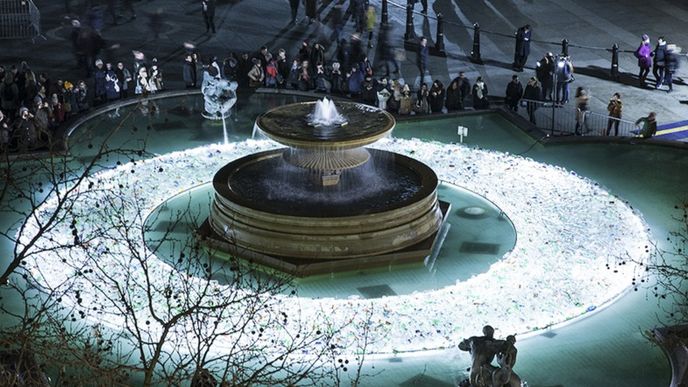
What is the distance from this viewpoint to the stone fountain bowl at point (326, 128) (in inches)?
944

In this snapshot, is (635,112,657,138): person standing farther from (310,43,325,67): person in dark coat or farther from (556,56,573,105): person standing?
(310,43,325,67): person in dark coat

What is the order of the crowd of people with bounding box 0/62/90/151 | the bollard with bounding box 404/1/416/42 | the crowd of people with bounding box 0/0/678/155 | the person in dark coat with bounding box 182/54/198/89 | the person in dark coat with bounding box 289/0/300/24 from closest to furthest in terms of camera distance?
the crowd of people with bounding box 0/62/90/151 < the crowd of people with bounding box 0/0/678/155 < the person in dark coat with bounding box 182/54/198/89 < the bollard with bounding box 404/1/416/42 < the person in dark coat with bounding box 289/0/300/24

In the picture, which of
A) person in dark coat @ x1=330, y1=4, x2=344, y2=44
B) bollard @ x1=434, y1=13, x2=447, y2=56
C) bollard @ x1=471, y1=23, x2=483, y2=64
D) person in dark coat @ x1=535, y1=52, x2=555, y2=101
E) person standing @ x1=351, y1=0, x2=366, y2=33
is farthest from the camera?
person standing @ x1=351, y1=0, x2=366, y2=33

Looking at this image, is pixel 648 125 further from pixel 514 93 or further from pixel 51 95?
pixel 51 95

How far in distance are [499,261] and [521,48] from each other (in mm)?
15952

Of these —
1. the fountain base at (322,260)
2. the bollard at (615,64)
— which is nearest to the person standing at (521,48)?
the bollard at (615,64)

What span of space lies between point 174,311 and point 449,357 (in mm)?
5308

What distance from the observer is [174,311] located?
68.4 ft

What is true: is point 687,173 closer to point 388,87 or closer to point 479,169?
point 479,169

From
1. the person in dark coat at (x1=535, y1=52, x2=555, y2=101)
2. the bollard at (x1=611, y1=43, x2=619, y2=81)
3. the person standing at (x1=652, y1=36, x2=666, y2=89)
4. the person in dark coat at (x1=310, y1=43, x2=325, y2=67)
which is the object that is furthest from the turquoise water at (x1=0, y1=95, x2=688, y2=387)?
the person standing at (x1=652, y1=36, x2=666, y2=89)

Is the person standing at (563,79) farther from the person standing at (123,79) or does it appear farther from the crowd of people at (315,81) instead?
the person standing at (123,79)

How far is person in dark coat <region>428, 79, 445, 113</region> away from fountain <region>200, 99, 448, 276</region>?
6.37m

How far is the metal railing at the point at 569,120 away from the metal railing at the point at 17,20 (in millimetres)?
18960

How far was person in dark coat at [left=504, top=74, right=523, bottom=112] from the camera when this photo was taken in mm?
32906
